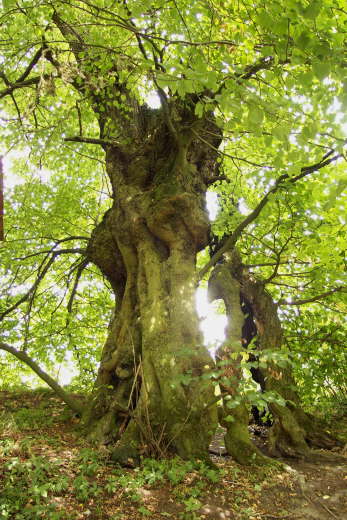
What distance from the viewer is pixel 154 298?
5617 millimetres

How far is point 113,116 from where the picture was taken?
716 cm

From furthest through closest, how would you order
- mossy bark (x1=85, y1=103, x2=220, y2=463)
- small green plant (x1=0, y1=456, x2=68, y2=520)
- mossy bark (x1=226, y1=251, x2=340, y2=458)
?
mossy bark (x1=226, y1=251, x2=340, y2=458) → mossy bark (x1=85, y1=103, x2=220, y2=463) → small green plant (x1=0, y1=456, x2=68, y2=520)

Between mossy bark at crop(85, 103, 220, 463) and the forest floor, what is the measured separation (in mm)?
427

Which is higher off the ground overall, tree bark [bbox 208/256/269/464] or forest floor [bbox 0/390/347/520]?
tree bark [bbox 208/256/269/464]

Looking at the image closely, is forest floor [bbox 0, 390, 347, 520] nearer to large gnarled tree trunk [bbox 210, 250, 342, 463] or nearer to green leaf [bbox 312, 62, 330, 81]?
large gnarled tree trunk [bbox 210, 250, 342, 463]

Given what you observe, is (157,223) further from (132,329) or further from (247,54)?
(247,54)

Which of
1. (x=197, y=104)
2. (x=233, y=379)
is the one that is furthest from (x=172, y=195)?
(x=233, y=379)

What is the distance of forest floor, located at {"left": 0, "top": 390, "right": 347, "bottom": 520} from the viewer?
117 inches

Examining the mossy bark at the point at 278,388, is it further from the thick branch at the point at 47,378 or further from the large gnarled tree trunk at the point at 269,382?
the thick branch at the point at 47,378

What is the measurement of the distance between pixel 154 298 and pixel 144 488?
264 centimetres

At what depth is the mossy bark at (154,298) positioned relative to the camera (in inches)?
173

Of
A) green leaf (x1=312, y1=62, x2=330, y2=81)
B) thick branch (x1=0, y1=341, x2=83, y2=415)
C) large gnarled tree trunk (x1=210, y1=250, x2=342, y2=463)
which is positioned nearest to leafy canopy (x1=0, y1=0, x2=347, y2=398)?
green leaf (x1=312, y1=62, x2=330, y2=81)

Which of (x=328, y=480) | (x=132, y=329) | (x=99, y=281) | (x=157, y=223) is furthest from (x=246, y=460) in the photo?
(x=99, y=281)

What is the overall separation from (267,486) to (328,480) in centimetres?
101
